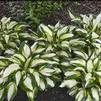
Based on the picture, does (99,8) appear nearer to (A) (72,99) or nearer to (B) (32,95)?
(A) (72,99)

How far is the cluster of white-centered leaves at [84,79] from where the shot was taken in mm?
3230

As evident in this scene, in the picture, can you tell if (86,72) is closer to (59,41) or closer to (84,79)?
(84,79)

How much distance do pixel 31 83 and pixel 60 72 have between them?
0.44m

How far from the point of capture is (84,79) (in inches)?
129

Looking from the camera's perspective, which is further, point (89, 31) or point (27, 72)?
point (89, 31)

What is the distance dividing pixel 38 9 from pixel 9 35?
3.88ft

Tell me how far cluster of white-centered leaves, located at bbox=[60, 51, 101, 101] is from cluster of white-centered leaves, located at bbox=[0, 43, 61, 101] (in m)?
0.16

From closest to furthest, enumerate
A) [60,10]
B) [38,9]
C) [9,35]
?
1. [9,35]
2. [38,9]
3. [60,10]

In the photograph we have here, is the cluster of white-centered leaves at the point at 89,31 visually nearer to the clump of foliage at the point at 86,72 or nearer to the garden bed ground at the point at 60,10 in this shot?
the clump of foliage at the point at 86,72

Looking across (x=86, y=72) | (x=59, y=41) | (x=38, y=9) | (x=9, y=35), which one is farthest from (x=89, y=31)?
(x=38, y=9)

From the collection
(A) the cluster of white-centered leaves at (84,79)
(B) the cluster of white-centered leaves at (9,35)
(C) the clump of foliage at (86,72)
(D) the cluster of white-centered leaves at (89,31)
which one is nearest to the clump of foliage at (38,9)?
(B) the cluster of white-centered leaves at (9,35)

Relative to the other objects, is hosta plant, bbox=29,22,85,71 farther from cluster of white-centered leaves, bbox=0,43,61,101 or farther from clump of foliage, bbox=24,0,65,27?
clump of foliage, bbox=24,0,65,27

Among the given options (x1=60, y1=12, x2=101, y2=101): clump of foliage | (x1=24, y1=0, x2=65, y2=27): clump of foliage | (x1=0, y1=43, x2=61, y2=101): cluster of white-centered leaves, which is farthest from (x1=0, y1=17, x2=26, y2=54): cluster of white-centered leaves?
(x1=60, y1=12, x2=101, y2=101): clump of foliage

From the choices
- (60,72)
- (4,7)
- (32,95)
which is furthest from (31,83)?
(4,7)
